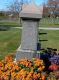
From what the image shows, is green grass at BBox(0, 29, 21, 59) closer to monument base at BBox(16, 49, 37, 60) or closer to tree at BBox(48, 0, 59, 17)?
monument base at BBox(16, 49, 37, 60)

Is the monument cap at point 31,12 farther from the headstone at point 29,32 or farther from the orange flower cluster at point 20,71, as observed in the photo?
the orange flower cluster at point 20,71

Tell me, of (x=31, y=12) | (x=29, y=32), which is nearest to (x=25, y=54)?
(x=29, y=32)

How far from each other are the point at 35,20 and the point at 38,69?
126 inches

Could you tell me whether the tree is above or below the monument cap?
below

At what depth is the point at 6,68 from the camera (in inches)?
243

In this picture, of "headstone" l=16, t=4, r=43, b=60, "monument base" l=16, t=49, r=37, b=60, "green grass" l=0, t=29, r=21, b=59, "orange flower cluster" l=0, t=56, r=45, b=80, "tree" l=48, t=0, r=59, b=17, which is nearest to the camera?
"orange flower cluster" l=0, t=56, r=45, b=80

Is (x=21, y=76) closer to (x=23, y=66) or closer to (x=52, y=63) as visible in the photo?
(x=23, y=66)

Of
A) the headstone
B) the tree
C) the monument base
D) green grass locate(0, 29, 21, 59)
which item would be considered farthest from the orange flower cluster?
the tree

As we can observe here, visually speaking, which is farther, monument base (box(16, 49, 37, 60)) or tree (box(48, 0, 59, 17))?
tree (box(48, 0, 59, 17))

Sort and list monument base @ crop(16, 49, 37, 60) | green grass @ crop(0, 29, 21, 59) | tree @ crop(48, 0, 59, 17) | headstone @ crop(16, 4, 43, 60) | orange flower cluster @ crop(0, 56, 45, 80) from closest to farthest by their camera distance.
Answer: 1. orange flower cluster @ crop(0, 56, 45, 80)
2. monument base @ crop(16, 49, 37, 60)
3. headstone @ crop(16, 4, 43, 60)
4. green grass @ crop(0, 29, 21, 59)
5. tree @ crop(48, 0, 59, 17)

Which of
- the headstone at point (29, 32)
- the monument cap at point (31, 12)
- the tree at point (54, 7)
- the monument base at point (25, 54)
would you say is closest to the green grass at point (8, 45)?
the headstone at point (29, 32)

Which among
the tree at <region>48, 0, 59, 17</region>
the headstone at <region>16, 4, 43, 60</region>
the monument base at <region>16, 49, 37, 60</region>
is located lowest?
the tree at <region>48, 0, 59, 17</region>

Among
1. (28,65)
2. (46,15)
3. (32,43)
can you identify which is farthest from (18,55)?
(46,15)

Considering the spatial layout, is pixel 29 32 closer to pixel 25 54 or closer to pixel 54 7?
pixel 25 54
